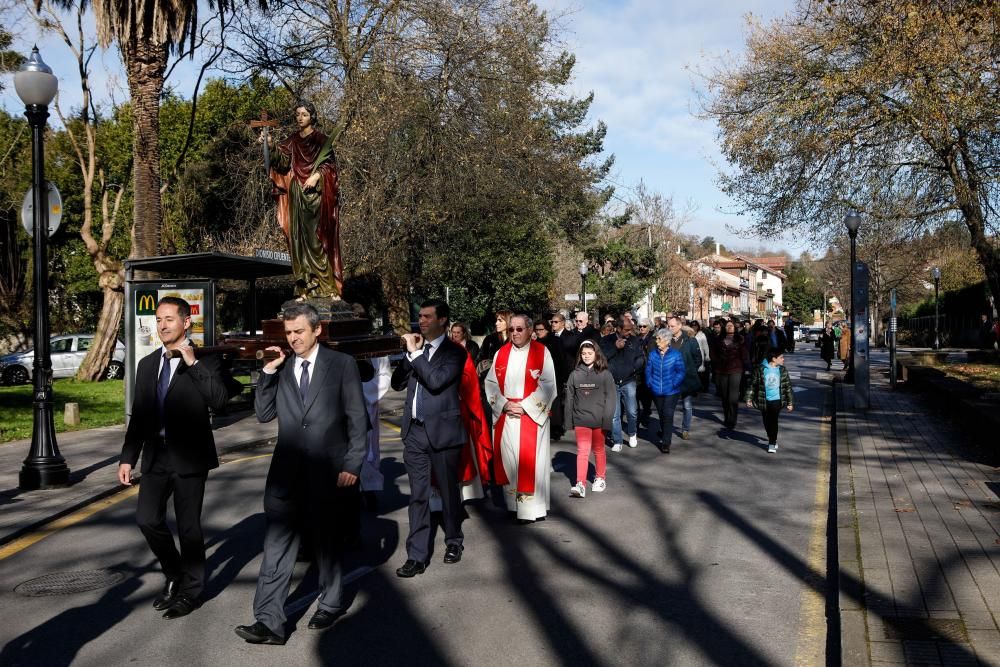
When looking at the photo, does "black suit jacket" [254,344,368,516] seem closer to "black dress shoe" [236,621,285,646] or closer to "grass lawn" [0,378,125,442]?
"black dress shoe" [236,621,285,646]

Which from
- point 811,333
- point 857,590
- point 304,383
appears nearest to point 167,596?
point 304,383

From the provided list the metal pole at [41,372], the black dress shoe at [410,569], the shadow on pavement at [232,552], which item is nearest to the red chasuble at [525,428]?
the black dress shoe at [410,569]

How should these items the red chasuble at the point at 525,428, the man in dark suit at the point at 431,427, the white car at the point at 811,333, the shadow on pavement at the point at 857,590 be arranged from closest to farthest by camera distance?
the shadow on pavement at the point at 857,590 < the man in dark suit at the point at 431,427 < the red chasuble at the point at 525,428 < the white car at the point at 811,333

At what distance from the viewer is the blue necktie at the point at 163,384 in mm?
5410

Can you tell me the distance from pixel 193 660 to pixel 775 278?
155 metres

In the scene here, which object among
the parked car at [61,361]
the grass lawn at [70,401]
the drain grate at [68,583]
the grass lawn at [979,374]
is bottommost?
the drain grate at [68,583]

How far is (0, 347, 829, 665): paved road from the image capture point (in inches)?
193

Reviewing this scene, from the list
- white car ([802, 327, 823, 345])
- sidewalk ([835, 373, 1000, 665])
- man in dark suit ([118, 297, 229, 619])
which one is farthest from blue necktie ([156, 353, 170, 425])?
white car ([802, 327, 823, 345])

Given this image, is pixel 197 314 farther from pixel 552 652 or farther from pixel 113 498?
pixel 552 652

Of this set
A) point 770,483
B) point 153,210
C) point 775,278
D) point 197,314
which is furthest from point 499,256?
point 775,278

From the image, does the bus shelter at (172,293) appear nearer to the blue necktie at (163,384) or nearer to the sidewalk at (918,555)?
the blue necktie at (163,384)

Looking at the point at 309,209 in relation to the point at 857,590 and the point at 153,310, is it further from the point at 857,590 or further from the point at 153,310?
the point at 857,590

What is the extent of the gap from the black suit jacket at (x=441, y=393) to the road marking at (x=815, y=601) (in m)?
2.49

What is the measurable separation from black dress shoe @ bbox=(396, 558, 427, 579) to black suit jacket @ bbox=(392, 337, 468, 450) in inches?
30.5
